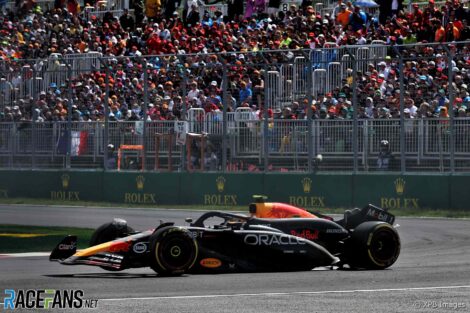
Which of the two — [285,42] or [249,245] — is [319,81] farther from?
[249,245]

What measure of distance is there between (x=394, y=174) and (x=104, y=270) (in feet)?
37.3

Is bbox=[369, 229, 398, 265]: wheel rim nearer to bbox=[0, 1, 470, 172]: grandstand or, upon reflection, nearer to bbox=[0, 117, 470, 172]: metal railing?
bbox=[0, 1, 470, 172]: grandstand

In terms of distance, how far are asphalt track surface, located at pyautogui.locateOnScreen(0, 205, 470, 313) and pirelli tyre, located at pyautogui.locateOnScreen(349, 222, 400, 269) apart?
20 cm

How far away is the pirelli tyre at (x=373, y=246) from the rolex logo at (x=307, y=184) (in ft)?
36.8

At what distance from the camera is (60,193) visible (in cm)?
2789

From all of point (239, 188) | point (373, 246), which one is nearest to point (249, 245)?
point (373, 246)

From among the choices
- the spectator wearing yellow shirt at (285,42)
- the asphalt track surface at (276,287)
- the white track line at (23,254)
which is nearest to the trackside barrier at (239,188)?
the spectator wearing yellow shirt at (285,42)

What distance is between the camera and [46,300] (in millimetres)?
9477

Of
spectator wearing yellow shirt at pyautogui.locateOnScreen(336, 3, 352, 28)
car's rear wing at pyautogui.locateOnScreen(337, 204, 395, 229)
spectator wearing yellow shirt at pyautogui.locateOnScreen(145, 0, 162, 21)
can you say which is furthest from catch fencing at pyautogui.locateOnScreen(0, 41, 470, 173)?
car's rear wing at pyautogui.locateOnScreen(337, 204, 395, 229)

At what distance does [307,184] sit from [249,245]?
39.3 feet

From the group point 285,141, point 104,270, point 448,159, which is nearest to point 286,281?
point 104,270

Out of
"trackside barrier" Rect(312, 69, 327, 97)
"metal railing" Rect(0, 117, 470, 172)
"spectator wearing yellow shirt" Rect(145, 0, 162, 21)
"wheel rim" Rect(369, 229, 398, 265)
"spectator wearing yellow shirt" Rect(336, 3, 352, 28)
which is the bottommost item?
"wheel rim" Rect(369, 229, 398, 265)

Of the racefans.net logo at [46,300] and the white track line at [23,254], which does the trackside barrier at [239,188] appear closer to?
the white track line at [23,254]

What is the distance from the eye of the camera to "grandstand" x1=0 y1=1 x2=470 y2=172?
22438 millimetres
